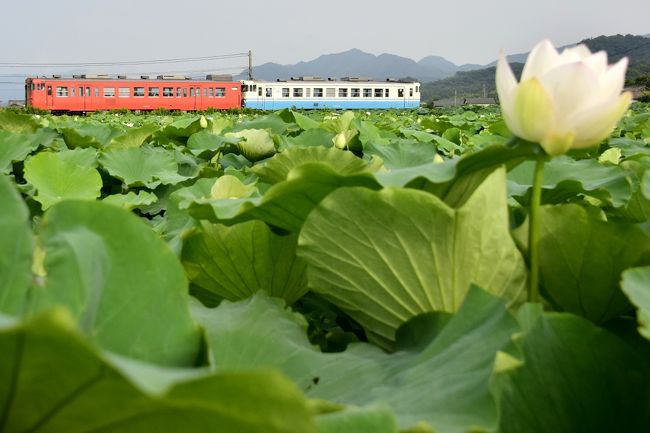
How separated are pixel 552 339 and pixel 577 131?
20 cm

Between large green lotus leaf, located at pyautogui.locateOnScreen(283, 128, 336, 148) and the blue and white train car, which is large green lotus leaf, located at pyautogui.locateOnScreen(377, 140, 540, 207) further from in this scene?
the blue and white train car

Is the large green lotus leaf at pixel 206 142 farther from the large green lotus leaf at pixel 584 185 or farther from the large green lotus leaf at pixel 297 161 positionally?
the large green lotus leaf at pixel 584 185

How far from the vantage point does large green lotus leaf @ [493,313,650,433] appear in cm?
49

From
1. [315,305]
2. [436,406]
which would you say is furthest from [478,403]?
[315,305]

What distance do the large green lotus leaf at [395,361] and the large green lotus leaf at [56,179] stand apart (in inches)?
49.0

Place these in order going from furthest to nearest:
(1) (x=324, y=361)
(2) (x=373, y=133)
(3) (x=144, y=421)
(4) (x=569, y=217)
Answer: (2) (x=373, y=133), (4) (x=569, y=217), (1) (x=324, y=361), (3) (x=144, y=421)

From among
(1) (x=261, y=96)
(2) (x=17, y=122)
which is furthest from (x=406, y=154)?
(1) (x=261, y=96)

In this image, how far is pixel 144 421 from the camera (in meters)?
0.30

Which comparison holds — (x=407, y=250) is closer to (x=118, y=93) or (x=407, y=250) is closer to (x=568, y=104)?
(x=568, y=104)

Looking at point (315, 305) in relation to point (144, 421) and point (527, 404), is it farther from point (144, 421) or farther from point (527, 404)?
point (144, 421)

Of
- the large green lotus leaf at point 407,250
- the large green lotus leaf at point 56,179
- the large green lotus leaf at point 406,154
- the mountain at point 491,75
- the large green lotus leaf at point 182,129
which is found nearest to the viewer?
the large green lotus leaf at point 407,250

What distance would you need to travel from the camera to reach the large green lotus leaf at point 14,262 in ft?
1.32

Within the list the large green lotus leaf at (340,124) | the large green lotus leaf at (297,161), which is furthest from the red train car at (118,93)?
the large green lotus leaf at (297,161)

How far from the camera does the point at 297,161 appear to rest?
113 cm
